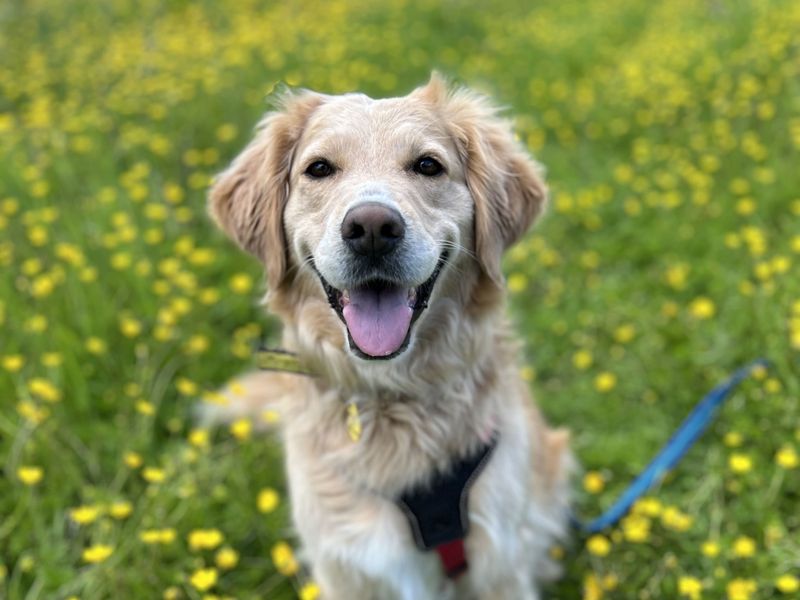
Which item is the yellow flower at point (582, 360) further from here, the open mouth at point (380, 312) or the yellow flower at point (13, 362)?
the yellow flower at point (13, 362)

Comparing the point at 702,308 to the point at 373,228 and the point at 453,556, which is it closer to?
the point at 453,556

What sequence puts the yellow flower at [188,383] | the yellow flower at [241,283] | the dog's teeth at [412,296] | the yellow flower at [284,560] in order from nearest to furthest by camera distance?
1. the dog's teeth at [412,296]
2. the yellow flower at [284,560]
3. the yellow flower at [188,383]
4. the yellow flower at [241,283]

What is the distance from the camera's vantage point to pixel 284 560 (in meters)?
2.65

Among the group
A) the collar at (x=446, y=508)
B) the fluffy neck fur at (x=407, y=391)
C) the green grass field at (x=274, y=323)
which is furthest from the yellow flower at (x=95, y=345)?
the collar at (x=446, y=508)

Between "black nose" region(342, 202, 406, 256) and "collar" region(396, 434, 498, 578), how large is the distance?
796mm

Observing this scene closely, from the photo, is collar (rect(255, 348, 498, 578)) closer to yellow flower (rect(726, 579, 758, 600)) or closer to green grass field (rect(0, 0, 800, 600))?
green grass field (rect(0, 0, 800, 600))

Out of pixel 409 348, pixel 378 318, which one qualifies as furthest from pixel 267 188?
pixel 409 348

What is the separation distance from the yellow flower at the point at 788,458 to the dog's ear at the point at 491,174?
4.22 feet

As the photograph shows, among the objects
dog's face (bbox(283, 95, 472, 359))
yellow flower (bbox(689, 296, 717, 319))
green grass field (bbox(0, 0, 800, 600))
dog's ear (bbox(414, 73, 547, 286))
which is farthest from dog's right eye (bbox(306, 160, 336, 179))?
yellow flower (bbox(689, 296, 717, 319))

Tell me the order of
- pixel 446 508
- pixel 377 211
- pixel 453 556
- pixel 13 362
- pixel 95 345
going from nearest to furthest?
pixel 377 211
pixel 446 508
pixel 453 556
pixel 13 362
pixel 95 345

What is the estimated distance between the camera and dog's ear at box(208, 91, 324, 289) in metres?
2.48

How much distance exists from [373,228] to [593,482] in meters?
1.64

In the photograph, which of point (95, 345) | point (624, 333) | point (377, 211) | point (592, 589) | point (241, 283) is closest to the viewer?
point (377, 211)

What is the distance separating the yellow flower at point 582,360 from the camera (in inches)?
149
